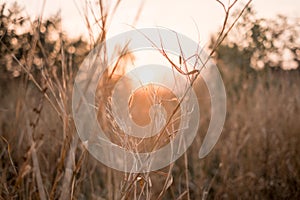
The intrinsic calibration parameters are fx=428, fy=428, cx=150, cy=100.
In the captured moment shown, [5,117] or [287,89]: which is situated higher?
[287,89]

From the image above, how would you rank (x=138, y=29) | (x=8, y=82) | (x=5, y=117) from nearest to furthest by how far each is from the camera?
(x=138, y=29), (x=5, y=117), (x=8, y=82)

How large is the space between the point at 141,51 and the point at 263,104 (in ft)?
7.82

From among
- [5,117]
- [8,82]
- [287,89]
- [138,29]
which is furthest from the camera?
[8,82]

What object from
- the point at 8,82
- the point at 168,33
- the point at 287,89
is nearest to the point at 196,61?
the point at 168,33

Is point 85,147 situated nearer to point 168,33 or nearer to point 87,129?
point 87,129

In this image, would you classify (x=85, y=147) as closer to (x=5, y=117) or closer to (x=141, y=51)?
(x=141, y=51)

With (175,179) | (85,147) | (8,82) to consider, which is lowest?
(175,179)

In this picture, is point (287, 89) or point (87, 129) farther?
point (287, 89)

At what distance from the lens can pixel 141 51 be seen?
1020mm

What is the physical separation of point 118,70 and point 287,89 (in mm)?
2729

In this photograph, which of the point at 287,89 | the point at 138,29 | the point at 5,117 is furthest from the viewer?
the point at 287,89

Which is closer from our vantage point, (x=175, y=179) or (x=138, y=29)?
(x=138, y=29)

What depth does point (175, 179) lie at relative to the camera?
8.50 feet

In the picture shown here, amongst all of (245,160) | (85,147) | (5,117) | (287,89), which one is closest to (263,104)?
(287,89)
